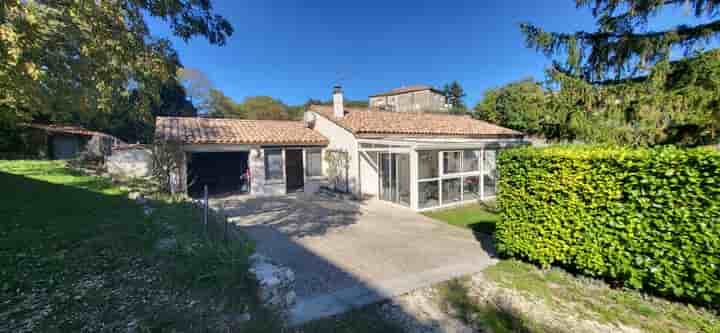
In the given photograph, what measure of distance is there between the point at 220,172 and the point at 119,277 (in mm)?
14664

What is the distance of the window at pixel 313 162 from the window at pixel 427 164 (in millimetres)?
7054

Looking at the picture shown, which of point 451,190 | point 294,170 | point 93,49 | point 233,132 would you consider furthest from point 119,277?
point 294,170

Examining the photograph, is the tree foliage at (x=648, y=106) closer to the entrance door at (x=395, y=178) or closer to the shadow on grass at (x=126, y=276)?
the entrance door at (x=395, y=178)

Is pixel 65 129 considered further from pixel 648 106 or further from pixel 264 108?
pixel 648 106

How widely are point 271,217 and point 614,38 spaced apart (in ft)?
35.4

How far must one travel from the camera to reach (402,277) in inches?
197

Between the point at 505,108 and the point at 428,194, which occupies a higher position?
the point at 505,108

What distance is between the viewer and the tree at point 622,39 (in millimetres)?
6184

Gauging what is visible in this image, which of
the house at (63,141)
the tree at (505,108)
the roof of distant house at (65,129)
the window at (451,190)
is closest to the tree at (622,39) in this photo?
the window at (451,190)

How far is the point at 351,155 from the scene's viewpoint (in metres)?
14.2

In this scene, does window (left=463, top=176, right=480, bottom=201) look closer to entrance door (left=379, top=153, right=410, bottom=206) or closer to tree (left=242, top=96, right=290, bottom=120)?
entrance door (left=379, top=153, right=410, bottom=206)

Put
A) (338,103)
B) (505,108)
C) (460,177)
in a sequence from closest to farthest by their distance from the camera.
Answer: (460,177) → (338,103) → (505,108)

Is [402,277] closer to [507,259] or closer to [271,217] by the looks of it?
[507,259]

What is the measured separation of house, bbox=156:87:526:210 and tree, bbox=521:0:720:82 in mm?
4618
